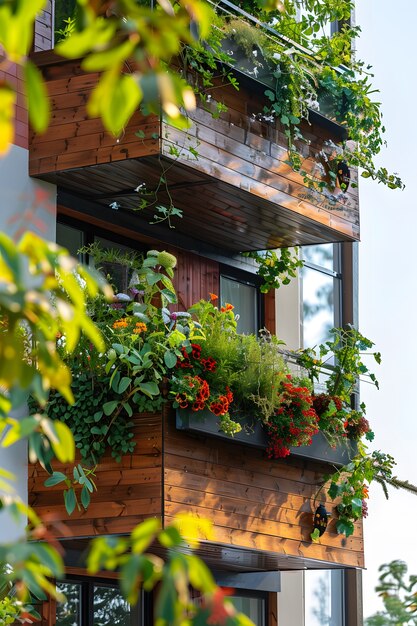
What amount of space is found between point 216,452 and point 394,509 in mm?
3758

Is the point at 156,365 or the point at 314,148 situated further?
the point at 314,148

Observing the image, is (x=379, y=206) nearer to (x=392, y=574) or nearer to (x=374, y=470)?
(x=374, y=470)

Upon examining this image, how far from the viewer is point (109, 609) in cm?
912

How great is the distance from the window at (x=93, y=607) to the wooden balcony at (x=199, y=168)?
2.60 meters

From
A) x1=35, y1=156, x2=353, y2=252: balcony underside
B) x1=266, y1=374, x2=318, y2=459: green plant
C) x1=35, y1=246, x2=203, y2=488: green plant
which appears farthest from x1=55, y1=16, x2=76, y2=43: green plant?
x1=266, y1=374, x2=318, y2=459: green plant

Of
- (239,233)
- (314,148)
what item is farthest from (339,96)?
(239,233)

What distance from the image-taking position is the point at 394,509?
443 inches

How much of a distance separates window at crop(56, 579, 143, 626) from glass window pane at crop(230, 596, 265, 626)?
3.99 ft

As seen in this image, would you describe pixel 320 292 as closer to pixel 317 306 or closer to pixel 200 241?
pixel 317 306

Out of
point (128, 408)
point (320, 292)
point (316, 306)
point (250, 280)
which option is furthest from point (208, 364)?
point (320, 292)

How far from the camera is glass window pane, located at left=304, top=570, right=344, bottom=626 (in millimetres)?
A: 11203

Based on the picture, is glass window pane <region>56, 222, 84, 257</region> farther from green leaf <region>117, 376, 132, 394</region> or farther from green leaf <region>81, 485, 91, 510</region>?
green leaf <region>81, 485, 91, 510</region>

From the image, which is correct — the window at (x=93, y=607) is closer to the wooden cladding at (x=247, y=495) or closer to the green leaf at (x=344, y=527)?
the wooden cladding at (x=247, y=495)

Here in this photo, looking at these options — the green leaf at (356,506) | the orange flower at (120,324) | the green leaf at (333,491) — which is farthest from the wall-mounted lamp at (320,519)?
the orange flower at (120,324)
